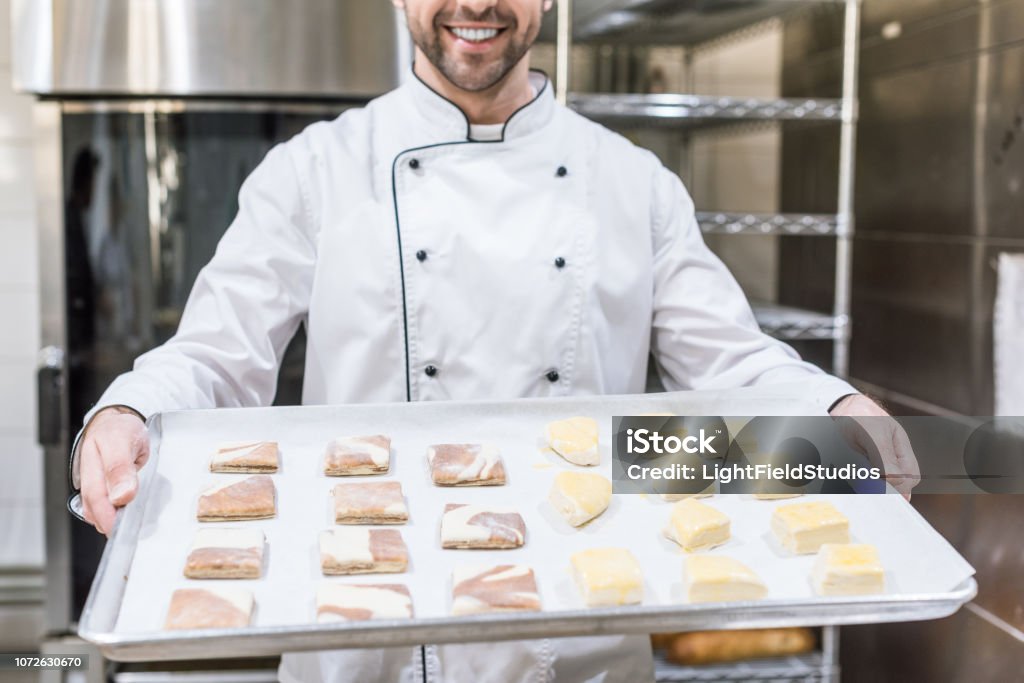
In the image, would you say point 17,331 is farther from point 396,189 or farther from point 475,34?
point 475,34

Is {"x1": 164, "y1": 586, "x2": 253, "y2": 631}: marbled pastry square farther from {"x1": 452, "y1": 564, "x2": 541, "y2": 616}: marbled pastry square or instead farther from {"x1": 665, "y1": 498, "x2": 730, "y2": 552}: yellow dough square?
{"x1": 665, "y1": 498, "x2": 730, "y2": 552}: yellow dough square

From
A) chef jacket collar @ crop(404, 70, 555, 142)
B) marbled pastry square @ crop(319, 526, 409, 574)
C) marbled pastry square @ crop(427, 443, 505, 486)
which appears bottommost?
marbled pastry square @ crop(319, 526, 409, 574)

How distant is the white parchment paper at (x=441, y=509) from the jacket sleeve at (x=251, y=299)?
106mm

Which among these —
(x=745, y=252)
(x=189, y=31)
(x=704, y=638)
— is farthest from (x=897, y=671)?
(x=189, y=31)

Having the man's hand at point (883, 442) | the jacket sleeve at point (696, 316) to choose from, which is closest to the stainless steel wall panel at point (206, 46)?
the jacket sleeve at point (696, 316)

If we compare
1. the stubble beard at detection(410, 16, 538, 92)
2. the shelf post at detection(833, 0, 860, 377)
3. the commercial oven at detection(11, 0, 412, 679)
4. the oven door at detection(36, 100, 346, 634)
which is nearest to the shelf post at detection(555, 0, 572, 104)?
the commercial oven at detection(11, 0, 412, 679)

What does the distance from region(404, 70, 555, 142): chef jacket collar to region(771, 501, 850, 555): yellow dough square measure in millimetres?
614

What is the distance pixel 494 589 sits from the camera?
2.92 feet

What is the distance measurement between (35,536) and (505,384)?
5.11ft

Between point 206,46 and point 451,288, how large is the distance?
2.91 ft

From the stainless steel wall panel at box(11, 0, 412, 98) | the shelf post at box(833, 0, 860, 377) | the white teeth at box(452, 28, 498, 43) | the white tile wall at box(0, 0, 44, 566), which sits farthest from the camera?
the white tile wall at box(0, 0, 44, 566)

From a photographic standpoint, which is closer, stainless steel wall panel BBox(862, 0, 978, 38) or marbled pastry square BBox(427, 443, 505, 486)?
marbled pastry square BBox(427, 443, 505, 486)

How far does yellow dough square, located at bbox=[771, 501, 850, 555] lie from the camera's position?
3.28 feet

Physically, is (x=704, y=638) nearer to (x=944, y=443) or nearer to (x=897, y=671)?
(x=897, y=671)
